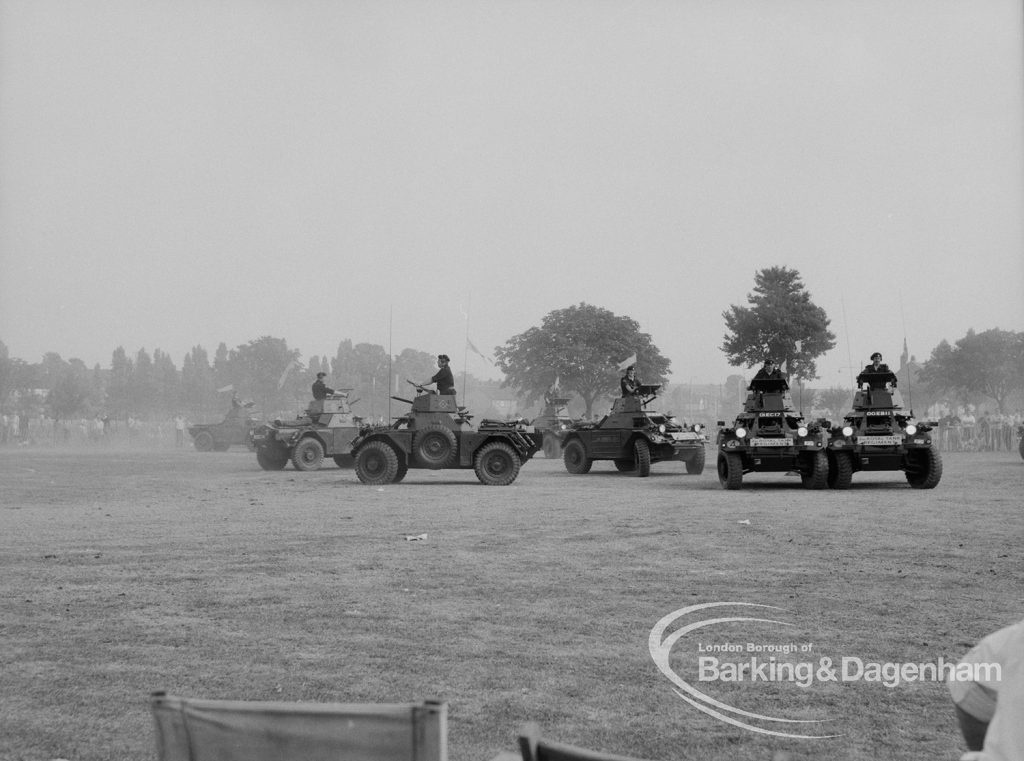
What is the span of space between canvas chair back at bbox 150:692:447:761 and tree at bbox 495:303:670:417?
5336cm

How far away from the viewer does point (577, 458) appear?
25.5 metres

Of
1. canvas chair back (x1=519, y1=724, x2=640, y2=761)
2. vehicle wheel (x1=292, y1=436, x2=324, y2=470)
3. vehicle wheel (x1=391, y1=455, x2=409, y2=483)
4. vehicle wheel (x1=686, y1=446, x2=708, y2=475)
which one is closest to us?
canvas chair back (x1=519, y1=724, x2=640, y2=761)

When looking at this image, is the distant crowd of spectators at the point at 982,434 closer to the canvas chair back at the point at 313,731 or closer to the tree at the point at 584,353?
the tree at the point at 584,353

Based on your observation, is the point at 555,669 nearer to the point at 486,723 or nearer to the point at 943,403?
the point at 486,723

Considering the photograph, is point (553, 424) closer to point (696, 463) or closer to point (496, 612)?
point (696, 463)

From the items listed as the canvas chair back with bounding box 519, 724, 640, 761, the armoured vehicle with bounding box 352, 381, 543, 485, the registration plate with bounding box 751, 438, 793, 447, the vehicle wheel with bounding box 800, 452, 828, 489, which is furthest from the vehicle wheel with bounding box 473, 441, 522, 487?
the canvas chair back with bounding box 519, 724, 640, 761

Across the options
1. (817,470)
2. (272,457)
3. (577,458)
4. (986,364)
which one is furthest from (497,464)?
(986,364)

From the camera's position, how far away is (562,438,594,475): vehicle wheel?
25.3m

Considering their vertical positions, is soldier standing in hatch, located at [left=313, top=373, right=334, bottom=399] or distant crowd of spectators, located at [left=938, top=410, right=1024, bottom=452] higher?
soldier standing in hatch, located at [left=313, top=373, right=334, bottom=399]

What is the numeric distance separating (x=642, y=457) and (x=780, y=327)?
1656 cm

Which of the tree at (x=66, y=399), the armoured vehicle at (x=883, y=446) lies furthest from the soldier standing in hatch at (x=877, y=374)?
the tree at (x=66, y=399)

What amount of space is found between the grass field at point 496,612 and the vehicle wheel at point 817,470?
390 centimetres

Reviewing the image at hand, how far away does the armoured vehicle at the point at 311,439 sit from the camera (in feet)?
86.9

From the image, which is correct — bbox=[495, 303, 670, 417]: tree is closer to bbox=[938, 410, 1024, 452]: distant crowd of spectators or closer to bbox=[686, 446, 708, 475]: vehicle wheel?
bbox=[938, 410, 1024, 452]: distant crowd of spectators
